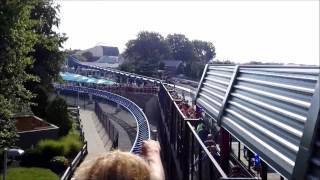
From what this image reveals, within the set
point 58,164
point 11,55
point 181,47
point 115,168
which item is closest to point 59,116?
point 58,164

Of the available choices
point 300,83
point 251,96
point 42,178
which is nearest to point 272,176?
point 42,178

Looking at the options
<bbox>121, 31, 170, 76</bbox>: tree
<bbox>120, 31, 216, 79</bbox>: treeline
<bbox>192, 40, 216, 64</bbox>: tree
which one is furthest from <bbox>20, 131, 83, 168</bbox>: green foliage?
<bbox>192, 40, 216, 64</bbox>: tree

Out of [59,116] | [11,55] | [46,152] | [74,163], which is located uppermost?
[11,55]

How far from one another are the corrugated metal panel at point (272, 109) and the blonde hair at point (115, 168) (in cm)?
204

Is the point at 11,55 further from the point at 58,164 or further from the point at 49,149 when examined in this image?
the point at 49,149

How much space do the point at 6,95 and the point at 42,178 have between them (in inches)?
211

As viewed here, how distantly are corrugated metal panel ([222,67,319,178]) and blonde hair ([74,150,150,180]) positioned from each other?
2.05 metres

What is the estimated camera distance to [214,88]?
885 cm

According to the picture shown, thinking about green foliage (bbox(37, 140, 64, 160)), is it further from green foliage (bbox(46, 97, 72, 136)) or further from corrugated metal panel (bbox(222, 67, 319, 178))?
corrugated metal panel (bbox(222, 67, 319, 178))

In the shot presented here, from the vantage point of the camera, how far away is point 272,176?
1570 cm

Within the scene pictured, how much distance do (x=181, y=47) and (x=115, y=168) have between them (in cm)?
12467

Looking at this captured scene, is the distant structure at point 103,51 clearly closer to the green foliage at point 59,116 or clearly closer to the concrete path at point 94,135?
the concrete path at point 94,135

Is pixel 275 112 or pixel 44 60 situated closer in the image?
pixel 275 112

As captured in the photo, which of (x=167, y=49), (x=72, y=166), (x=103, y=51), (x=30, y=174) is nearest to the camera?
(x=72, y=166)
